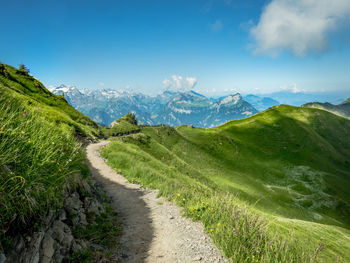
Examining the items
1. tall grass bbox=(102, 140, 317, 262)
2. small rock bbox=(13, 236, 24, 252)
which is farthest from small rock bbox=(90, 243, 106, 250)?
tall grass bbox=(102, 140, 317, 262)

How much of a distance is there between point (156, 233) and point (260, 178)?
2620 inches

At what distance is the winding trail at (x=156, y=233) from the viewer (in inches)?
279

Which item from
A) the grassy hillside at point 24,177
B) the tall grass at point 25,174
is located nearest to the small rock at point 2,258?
the grassy hillside at point 24,177

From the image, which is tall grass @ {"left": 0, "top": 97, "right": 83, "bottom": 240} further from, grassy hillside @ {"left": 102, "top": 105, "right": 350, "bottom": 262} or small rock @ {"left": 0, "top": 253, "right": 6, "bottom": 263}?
grassy hillside @ {"left": 102, "top": 105, "right": 350, "bottom": 262}

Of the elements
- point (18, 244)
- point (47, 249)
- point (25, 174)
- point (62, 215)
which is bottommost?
point (47, 249)

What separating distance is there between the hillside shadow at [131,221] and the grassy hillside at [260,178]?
211cm

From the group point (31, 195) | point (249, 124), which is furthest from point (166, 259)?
point (249, 124)

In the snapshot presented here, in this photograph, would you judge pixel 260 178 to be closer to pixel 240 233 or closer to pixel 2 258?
pixel 240 233

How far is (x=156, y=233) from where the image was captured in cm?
888

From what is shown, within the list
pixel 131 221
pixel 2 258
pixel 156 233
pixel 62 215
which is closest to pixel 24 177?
pixel 2 258

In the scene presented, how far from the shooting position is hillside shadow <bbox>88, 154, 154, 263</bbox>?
741 cm

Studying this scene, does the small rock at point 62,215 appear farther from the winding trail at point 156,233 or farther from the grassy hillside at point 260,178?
the grassy hillside at point 260,178

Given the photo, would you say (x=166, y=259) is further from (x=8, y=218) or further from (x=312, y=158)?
(x=312, y=158)

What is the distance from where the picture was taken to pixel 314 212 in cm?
5178
